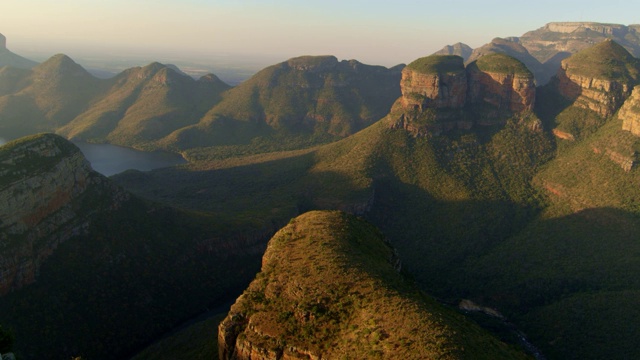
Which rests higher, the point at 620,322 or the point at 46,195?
the point at 46,195

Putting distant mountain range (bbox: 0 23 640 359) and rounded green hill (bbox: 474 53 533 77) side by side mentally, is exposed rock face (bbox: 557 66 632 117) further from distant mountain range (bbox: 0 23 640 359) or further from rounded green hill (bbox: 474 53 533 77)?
rounded green hill (bbox: 474 53 533 77)

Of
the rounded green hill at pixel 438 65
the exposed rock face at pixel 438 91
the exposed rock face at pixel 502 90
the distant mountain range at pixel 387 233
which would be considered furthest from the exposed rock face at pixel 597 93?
the rounded green hill at pixel 438 65

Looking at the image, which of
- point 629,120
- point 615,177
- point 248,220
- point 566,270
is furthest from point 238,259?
point 629,120

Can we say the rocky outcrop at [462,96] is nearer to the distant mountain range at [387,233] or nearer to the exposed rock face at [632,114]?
the distant mountain range at [387,233]

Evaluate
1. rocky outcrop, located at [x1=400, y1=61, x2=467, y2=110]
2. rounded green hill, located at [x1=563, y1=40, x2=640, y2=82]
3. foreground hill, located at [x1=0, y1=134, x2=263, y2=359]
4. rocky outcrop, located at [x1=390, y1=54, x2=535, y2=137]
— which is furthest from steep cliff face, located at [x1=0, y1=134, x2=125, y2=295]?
rounded green hill, located at [x1=563, y1=40, x2=640, y2=82]

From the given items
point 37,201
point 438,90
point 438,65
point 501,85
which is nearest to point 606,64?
point 501,85

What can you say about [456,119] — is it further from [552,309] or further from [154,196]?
[154,196]

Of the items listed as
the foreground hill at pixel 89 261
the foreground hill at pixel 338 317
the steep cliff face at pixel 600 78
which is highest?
the steep cliff face at pixel 600 78
